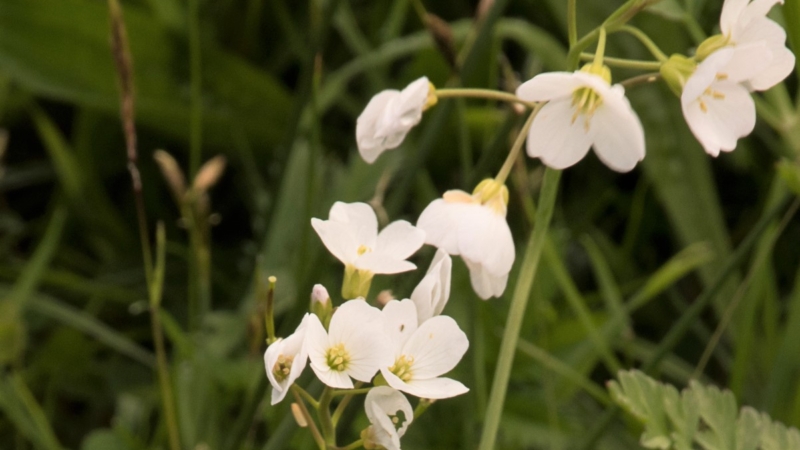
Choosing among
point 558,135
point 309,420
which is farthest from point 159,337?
point 558,135

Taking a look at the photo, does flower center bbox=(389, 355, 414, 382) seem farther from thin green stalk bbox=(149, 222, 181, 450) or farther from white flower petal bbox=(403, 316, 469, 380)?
thin green stalk bbox=(149, 222, 181, 450)

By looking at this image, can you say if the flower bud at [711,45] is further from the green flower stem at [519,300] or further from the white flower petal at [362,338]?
the white flower petal at [362,338]

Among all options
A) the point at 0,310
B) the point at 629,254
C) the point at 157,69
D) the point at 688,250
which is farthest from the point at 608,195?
the point at 0,310

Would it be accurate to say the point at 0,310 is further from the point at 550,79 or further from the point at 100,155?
the point at 550,79

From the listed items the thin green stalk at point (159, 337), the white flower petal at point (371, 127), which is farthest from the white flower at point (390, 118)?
the thin green stalk at point (159, 337)

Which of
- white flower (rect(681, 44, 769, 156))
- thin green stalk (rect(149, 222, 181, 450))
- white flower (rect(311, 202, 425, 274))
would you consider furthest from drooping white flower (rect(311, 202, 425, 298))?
thin green stalk (rect(149, 222, 181, 450))
